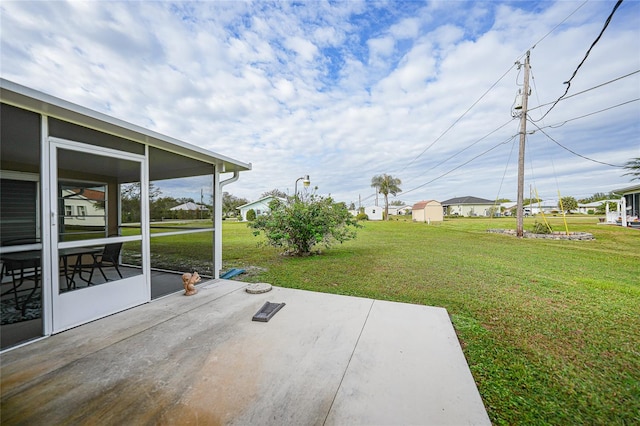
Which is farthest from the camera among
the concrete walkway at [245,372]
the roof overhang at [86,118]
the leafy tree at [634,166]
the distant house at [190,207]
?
the leafy tree at [634,166]

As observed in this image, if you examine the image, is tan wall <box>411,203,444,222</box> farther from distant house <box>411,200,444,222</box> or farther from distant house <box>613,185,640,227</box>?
distant house <box>613,185,640,227</box>

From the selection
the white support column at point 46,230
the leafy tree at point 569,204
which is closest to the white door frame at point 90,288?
the white support column at point 46,230

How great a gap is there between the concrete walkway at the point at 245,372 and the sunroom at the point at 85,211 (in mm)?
480

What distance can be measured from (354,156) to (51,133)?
21.1 metres

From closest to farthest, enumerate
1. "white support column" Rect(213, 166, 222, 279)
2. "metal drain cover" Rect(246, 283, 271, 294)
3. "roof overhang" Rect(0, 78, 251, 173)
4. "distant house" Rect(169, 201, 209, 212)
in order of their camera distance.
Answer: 1. "roof overhang" Rect(0, 78, 251, 173)
2. "metal drain cover" Rect(246, 283, 271, 294)
3. "distant house" Rect(169, 201, 209, 212)
4. "white support column" Rect(213, 166, 222, 279)

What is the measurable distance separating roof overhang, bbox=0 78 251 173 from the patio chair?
4.96ft

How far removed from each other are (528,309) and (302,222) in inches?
196

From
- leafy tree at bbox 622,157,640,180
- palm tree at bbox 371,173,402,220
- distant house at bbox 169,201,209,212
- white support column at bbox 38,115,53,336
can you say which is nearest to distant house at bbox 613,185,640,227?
leafy tree at bbox 622,157,640,180

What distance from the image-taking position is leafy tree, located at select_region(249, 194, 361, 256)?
22.1 feet

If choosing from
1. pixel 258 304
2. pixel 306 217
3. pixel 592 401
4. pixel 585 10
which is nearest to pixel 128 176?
pixel 258 304

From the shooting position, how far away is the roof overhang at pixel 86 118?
6.72ft

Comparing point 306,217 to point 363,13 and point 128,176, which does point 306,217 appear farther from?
point 363,13

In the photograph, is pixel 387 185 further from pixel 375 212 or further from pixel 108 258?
pixel 108 258

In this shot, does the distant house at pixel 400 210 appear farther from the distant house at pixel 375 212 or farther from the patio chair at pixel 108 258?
the patio chair at pixel 108 258
